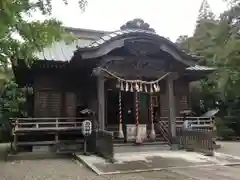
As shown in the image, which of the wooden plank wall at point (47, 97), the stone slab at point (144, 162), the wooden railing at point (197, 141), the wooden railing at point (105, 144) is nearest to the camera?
the stone slab at point (144, 162)

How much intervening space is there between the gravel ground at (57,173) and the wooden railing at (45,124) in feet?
5.03

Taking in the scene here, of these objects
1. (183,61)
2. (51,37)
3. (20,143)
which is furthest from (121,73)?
(51,37)

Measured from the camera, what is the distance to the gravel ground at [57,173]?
696 centimetres

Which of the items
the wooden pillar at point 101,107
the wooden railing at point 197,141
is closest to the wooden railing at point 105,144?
the wooden pillar at point 101,107

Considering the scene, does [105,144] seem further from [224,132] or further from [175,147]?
[224,132]

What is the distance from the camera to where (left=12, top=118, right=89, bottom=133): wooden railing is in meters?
11.0

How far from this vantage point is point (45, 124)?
1188 centimetres

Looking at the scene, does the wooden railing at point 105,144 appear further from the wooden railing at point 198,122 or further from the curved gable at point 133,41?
the wooden railing at point 198,122

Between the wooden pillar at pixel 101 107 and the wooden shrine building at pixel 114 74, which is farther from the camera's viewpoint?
the wooden shrine building at pixel 114 74

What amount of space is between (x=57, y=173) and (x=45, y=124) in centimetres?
441

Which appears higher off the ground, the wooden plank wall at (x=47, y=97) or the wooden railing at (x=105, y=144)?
the wooden plank wall at (x=47, y=97)

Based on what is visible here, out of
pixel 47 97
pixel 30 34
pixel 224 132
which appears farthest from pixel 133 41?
pixel 224 132

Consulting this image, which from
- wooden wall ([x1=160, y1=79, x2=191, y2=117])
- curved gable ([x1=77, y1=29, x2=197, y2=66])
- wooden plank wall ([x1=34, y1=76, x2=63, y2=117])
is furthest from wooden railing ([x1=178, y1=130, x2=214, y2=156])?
wooden plank wall ([x1=34, y1=76, x2=63, y2=117])

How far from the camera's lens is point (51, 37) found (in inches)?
138
